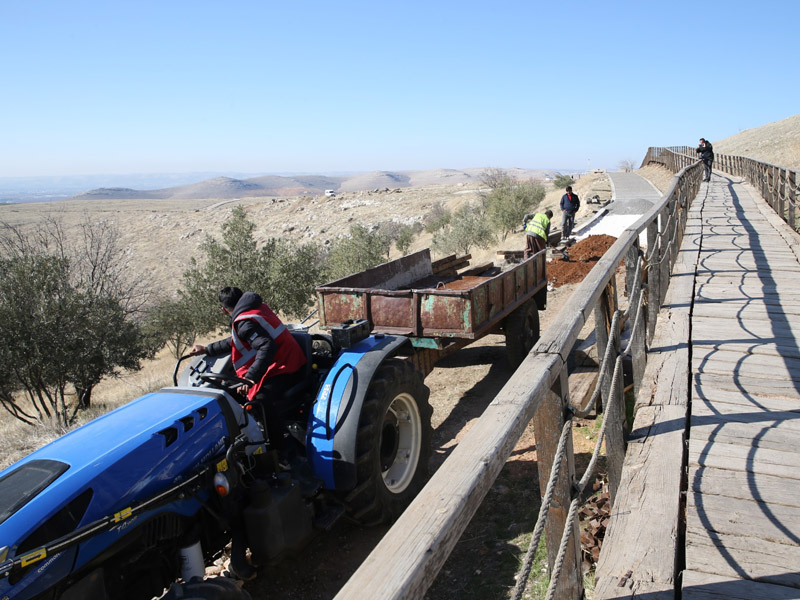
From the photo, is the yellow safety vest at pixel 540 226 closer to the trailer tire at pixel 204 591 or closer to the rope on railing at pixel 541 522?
the trailer tire at pixel 204 591

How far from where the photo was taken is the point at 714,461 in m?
2.96

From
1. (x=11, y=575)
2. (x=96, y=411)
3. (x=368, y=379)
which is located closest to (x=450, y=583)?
(x=368, y=379)

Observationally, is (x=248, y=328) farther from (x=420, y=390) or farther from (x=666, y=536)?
(x=666, y=536)

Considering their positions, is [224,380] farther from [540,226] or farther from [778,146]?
[778,146]

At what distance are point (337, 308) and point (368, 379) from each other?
2929 millimetres

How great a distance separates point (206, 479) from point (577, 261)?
41.5ft

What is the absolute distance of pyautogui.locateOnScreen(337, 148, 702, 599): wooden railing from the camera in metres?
1.14

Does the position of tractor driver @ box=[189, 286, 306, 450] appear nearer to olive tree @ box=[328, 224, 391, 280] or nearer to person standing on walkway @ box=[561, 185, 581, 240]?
person standing on walkway @ box=[561, 185, 581, 240]

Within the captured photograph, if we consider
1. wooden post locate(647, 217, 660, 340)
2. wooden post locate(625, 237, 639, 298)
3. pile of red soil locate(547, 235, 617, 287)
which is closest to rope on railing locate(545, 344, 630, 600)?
wooden post locate(625, 237, 639, 298)

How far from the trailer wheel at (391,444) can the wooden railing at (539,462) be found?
1.87 metres

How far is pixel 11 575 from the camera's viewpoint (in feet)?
8.41

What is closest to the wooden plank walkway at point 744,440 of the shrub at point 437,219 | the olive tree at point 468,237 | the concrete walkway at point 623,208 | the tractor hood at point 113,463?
the tractor hood at point 113,463

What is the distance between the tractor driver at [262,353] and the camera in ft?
14.5

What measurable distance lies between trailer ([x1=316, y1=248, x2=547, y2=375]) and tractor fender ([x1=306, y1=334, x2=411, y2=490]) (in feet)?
2.14
